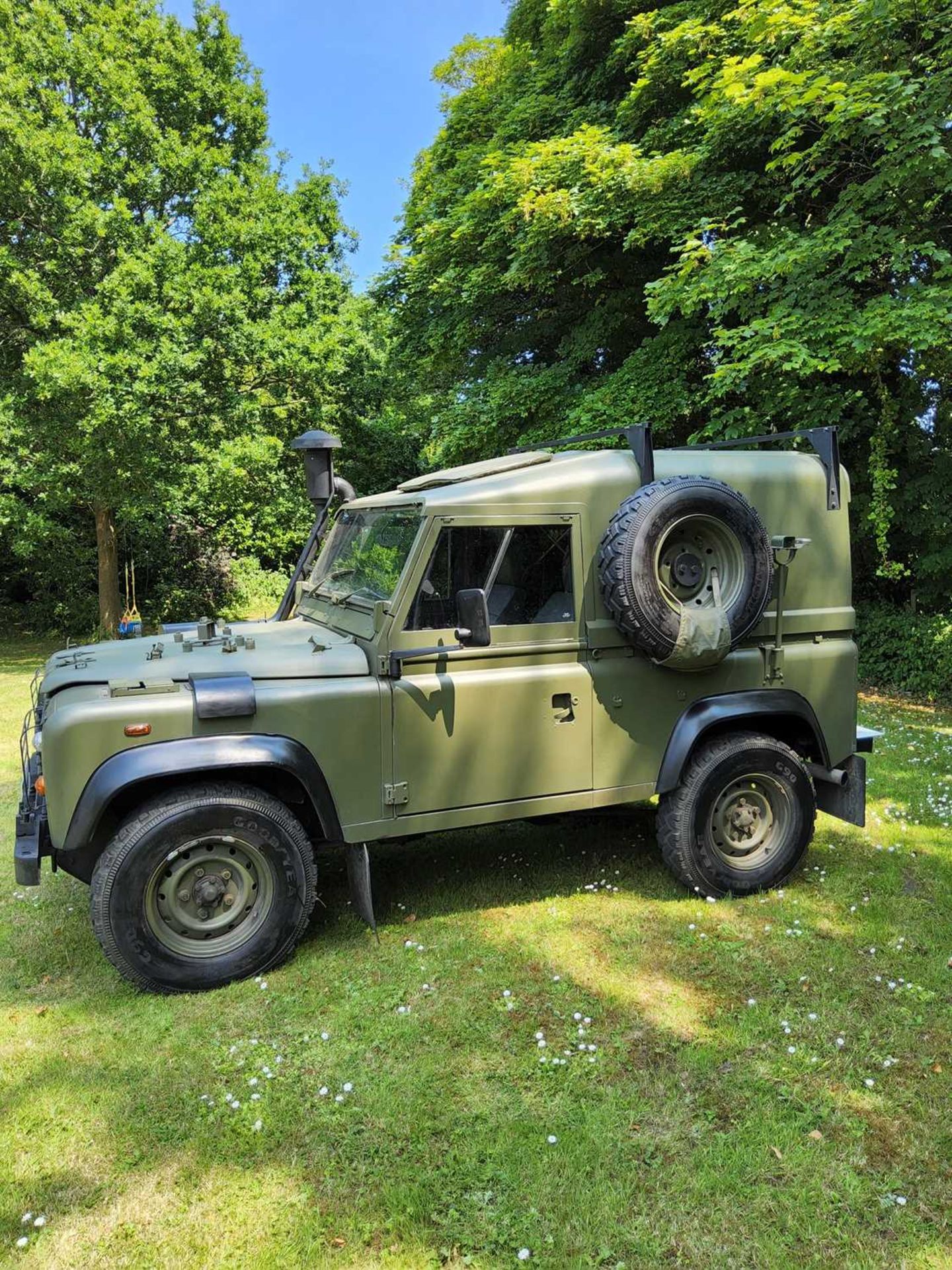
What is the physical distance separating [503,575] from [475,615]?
0.49 m

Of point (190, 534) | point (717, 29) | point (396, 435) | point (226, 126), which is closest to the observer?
point (717, 29)

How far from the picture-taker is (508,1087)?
3.11 metres

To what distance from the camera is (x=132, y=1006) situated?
11.9 ft

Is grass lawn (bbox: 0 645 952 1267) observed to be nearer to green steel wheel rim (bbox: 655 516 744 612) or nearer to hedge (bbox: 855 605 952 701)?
green steel wheel rim (bbox: 655 516 744 612)

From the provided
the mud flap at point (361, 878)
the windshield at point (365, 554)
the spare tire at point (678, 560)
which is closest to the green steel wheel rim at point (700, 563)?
the spare tire at point (678, 560)

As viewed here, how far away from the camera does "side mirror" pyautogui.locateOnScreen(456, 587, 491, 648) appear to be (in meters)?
3.76

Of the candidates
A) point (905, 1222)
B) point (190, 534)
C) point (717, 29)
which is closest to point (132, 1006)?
point (905, 1222)

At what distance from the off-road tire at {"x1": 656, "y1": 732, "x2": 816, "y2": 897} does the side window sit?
1189mm

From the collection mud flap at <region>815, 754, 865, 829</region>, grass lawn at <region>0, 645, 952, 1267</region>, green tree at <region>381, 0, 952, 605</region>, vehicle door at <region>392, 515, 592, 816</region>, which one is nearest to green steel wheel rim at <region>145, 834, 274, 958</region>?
grass lawn at <region>0, 645, 952, 1267</region>

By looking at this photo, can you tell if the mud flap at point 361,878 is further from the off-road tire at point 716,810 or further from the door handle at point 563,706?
the off-road tire at point 716,810

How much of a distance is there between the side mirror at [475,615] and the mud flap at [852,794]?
2.58 meters

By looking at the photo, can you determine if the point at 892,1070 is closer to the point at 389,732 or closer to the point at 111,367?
the point at 389,732

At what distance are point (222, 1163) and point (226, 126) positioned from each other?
19086mm

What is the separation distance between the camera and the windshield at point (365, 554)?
4223 millimetres
